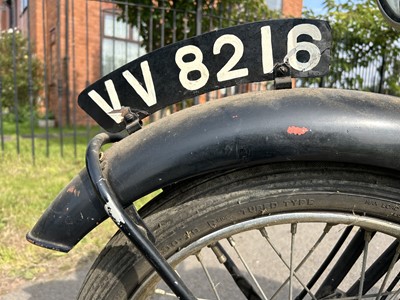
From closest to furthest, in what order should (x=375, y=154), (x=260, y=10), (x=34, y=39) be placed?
1. (x=375, y=154)
2. (x=260, y=10)
3. (x=34, y=39)

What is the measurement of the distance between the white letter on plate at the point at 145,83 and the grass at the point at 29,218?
1601 mm

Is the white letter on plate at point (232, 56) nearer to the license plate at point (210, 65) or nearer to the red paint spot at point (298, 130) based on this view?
the license plate at point (210, 65)

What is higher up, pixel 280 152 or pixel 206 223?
pixel 280 152

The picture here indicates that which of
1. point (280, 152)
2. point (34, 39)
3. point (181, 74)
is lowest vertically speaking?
point (34, 39)

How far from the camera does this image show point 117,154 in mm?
885

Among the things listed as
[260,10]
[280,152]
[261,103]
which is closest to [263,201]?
[280,152]

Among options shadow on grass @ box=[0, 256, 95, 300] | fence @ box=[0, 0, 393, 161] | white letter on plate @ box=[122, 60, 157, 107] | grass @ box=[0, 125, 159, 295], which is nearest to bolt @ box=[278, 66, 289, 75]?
Result: white letter on plate @ box=[122, 60, 157, 107]

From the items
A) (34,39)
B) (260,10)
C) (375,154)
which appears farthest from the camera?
(34,39)

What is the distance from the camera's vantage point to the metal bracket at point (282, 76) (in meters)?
0.86

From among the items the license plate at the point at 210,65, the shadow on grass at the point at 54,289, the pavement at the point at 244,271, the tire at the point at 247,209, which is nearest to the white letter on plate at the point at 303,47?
the license plate at the point at 210,65

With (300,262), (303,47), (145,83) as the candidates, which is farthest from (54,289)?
(303,47)

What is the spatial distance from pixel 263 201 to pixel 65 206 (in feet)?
1.48

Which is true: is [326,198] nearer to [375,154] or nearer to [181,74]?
[375,154]

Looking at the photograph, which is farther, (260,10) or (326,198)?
(260,10)
